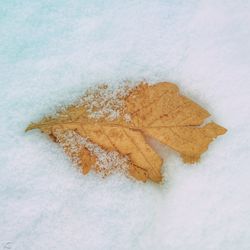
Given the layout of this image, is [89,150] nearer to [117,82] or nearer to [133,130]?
[133,130]

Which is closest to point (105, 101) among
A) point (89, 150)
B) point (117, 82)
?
point (117, 82)

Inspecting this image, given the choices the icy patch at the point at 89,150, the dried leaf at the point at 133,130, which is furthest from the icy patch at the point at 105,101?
the icy patch at the point at 89,150

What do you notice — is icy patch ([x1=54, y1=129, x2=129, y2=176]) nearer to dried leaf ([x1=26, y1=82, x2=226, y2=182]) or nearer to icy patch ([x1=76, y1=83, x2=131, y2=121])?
dried leaf ([x1=26, y1=82, x2=226, y2=182])

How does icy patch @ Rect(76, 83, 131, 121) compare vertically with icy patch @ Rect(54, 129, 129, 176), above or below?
above

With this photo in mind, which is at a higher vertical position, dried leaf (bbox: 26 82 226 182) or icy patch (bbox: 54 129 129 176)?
dried leaf (bbox: 26 82 226 182)

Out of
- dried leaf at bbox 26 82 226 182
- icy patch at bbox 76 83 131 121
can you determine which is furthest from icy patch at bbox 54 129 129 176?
icy patch at bbox 76 83 131 121

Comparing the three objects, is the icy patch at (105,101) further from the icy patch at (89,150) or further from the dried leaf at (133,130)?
the icy patch at (89,150)
